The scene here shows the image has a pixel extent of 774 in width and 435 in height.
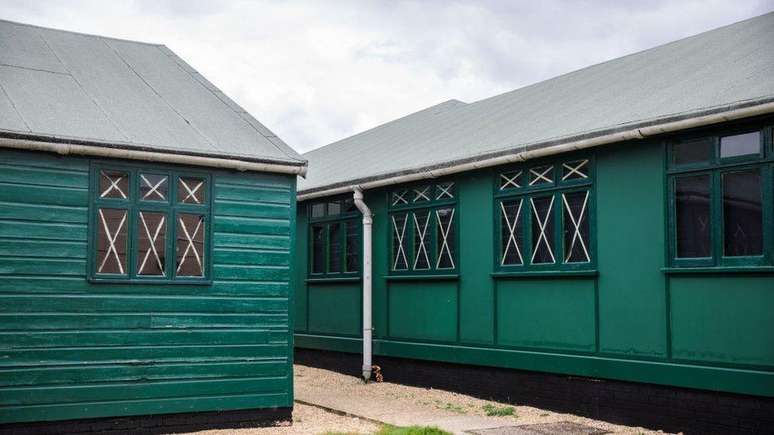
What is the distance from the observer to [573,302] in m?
10.3

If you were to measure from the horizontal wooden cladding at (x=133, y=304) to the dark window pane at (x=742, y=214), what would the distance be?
475 centimetres

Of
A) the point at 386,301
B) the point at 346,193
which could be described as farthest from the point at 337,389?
the point at 346,193

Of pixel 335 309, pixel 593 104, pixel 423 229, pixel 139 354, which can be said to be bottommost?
pixel 139 354

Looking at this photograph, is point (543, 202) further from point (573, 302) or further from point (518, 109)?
point (518, 109)

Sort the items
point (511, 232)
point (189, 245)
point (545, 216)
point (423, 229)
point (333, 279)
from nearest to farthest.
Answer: point (189, 245), point (545, 216), point (511, 232), point (423, 229), point (333, 279)

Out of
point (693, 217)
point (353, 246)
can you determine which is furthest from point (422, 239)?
point (693, 217)

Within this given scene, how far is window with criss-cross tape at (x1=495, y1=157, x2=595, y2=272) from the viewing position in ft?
33.6

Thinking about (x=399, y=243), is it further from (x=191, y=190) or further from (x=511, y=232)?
(x=191, y=190)

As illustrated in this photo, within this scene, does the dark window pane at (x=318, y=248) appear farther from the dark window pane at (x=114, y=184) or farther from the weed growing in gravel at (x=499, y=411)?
the dark window pane at (x=114, y=184)

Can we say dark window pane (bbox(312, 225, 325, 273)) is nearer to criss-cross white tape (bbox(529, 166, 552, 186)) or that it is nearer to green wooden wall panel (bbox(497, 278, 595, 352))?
green wooden wall panel (bbox(497, 278, 595, 352))

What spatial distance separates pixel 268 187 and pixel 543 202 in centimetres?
339

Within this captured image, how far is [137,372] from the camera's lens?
8.96 metres

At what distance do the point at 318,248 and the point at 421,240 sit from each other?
128 inches

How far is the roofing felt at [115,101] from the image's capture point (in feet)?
29.5
